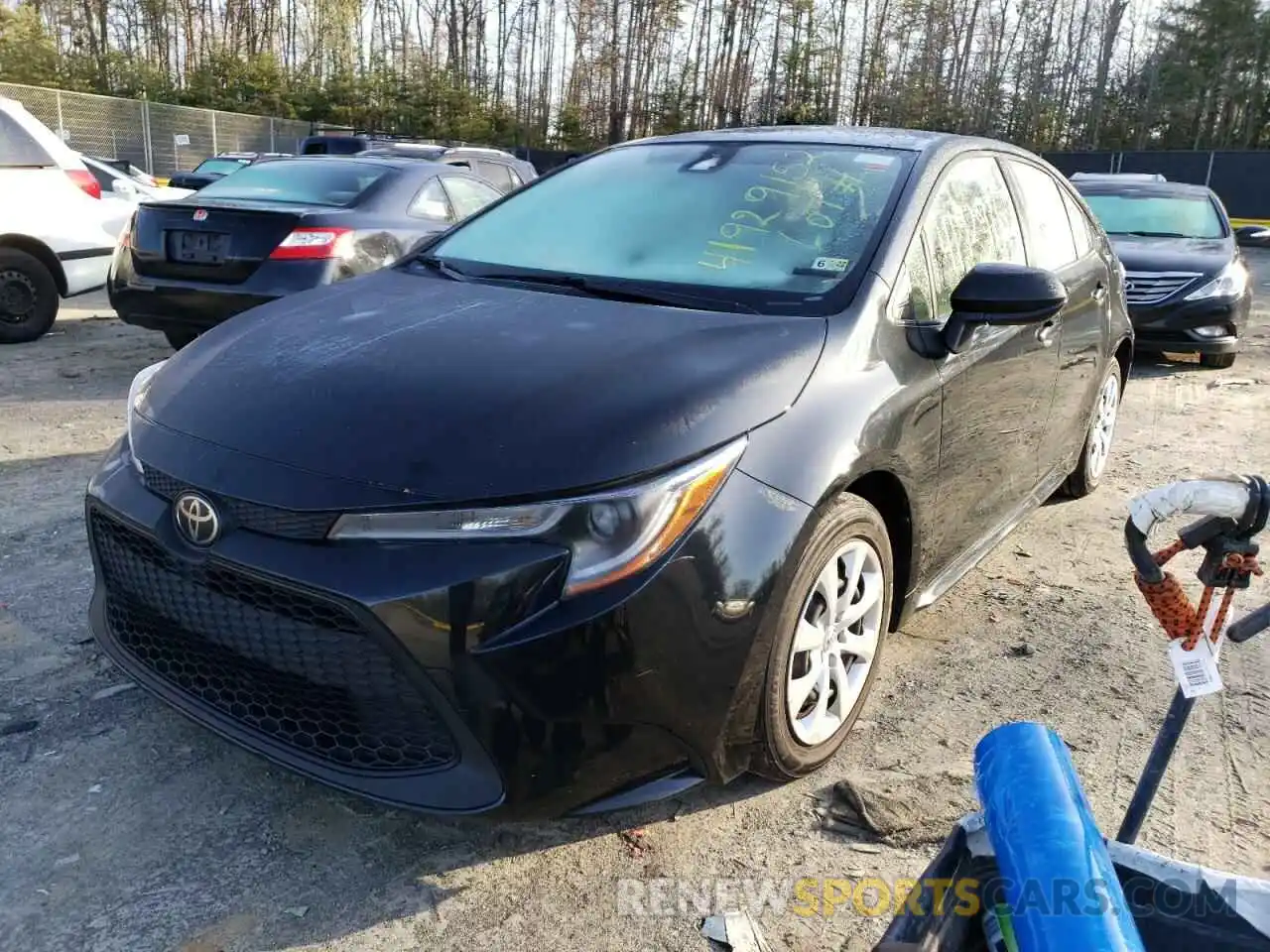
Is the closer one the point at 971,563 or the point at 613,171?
the point at 971,563

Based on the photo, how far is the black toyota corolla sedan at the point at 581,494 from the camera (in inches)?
73.3

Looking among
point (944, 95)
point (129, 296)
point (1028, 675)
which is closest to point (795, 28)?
point (944, 95)

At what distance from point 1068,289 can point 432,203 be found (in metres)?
4.44

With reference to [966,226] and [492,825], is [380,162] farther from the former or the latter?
[492,825]

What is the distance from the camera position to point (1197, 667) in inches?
56.7

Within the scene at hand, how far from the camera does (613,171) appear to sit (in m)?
3.47

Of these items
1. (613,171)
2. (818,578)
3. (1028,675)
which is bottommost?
(1028,675)

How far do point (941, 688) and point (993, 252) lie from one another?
143 cm

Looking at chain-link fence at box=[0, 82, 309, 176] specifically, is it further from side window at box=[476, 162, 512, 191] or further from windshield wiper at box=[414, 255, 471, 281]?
windshield wiper at box=[414, 255, 471, 281]

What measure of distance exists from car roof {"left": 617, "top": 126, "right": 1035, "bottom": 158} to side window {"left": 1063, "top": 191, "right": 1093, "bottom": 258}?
0.70 metres

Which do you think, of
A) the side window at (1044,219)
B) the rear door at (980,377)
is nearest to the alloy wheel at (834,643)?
the rear door at (980,377)

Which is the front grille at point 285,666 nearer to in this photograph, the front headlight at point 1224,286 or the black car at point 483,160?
the black car at point 483,160

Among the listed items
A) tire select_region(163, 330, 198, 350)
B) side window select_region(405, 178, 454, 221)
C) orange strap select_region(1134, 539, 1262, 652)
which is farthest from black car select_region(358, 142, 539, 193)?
orange strap select_region(1134, 539, 1262, 652)

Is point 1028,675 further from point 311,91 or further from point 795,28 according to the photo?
point 795,28
